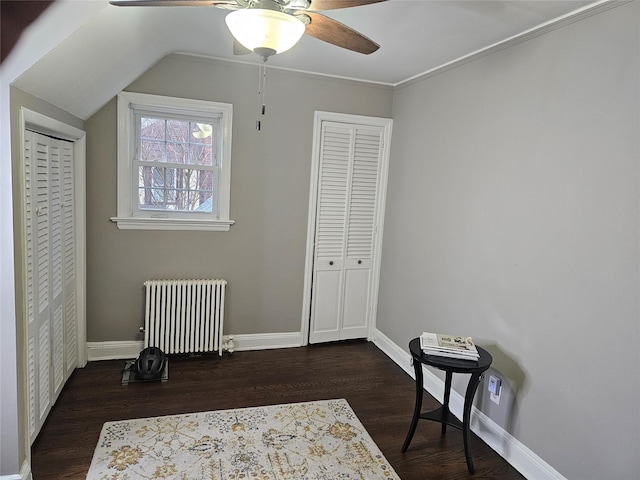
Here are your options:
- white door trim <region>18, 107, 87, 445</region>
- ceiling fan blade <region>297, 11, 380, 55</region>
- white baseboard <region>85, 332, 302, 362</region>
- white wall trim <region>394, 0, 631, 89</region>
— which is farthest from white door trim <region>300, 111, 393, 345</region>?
ceiling fan blade <region>297, 11, 380, 55</region>

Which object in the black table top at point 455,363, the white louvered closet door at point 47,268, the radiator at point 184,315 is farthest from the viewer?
the radiator at point 184,315

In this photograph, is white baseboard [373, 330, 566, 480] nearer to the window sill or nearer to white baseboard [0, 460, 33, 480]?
the window sill

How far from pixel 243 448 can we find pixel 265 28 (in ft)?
7.37

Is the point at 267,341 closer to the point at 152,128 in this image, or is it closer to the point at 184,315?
the point at 184,315

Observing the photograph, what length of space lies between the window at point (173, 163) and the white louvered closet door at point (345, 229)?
0.92 m

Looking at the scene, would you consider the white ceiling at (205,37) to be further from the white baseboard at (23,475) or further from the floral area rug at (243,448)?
the floral area rug at (243,448)

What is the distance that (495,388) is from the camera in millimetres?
2621

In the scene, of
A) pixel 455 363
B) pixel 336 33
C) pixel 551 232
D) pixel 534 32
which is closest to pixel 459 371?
pixel 455 363

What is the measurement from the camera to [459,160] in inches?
120

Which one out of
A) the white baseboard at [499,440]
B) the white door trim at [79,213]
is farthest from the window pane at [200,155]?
the white baseboard at [499,440]

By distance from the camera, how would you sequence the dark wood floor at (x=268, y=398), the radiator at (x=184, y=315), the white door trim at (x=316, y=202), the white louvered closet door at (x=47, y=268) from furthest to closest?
the white door trim at (x=316, y=202) → the radiator at (x=184, y=315) → the dark wood floor at (x=268, y=398) → the white louvered closet door at (x=47, y=268)

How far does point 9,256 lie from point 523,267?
8.68 feet

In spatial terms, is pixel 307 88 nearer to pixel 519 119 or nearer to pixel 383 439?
pixel 519 119

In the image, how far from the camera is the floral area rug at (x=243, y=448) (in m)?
2.30
